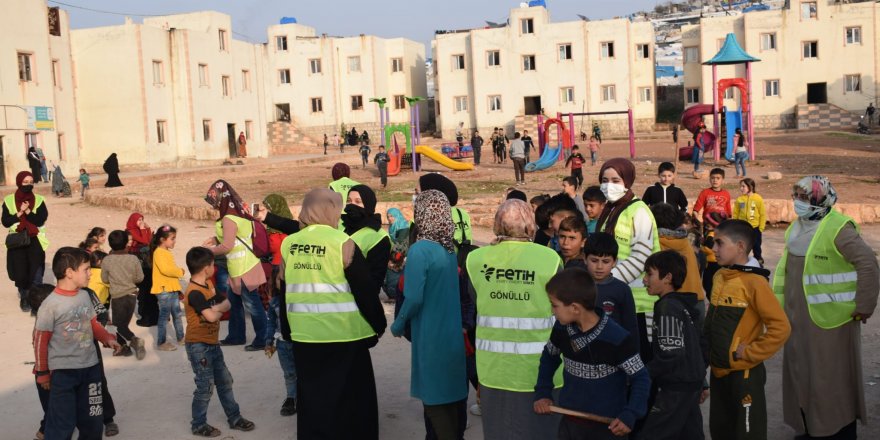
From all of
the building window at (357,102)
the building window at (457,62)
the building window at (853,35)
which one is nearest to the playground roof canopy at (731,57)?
the building window at (853,35)

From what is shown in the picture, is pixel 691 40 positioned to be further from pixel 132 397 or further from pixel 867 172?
pixel 132 397

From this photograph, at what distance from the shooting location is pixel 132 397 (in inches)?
275

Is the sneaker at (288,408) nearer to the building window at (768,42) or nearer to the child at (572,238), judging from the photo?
the child at (572,238)

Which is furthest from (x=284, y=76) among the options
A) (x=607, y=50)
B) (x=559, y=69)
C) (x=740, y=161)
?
(x=740, y=161)

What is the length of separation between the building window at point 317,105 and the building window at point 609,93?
18.1 metres

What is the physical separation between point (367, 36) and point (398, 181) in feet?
103

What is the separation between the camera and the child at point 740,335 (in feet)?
14.9

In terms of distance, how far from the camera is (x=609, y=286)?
14.3ft

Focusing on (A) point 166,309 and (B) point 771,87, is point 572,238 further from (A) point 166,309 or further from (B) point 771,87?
(B) point 771,87

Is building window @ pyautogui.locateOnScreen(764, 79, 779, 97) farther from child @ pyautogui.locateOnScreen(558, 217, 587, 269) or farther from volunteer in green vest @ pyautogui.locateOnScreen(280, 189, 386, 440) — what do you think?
volunteer in green vest @ pyautogui.locateOnScreen(280, 189, 386, 440)

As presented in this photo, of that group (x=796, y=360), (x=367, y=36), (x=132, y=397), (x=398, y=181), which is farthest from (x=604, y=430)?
(x=367, y=36)

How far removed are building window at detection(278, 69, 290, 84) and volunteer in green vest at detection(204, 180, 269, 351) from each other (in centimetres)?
5034

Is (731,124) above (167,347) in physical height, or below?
above

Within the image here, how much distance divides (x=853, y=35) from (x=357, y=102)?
29.4 meters
